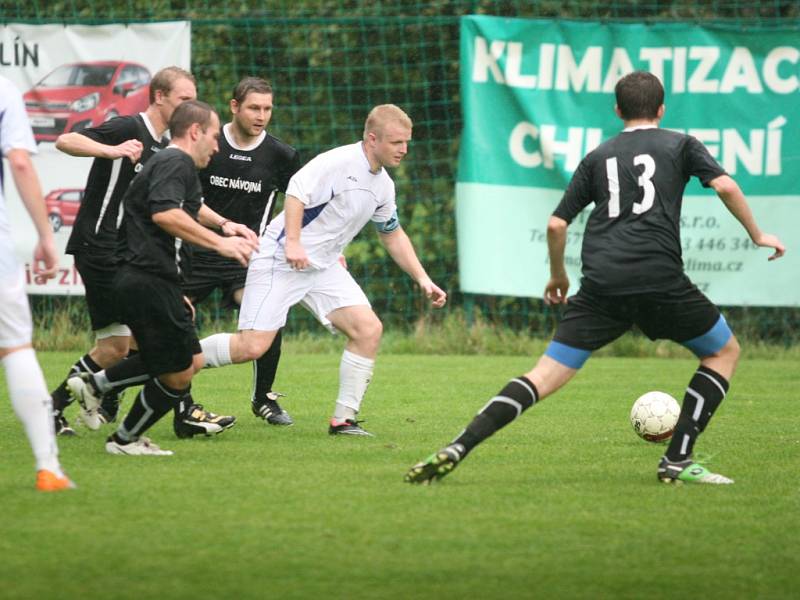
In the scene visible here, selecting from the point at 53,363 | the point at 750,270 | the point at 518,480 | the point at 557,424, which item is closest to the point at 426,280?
the point at 557,424

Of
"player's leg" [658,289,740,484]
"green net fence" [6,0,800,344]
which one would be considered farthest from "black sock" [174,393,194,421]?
"green net fence" [6,0,800,344]

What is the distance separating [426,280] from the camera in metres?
7.63

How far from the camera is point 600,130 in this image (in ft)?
42.8

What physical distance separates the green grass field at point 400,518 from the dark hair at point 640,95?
1635 mm

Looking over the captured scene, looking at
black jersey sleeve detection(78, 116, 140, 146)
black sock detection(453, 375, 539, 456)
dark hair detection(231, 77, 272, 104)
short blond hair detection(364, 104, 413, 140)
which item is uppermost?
dark hair detection(231, 77, 272, 104)

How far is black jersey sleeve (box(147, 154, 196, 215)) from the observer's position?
6074 mm

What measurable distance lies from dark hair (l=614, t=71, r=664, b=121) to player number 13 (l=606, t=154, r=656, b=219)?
219mm

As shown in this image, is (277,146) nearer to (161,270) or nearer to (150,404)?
(161,270)

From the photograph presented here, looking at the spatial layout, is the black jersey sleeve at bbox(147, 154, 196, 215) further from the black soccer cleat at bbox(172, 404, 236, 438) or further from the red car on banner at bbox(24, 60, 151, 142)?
the red car on banner at bbox(24, 60, 151, 142)

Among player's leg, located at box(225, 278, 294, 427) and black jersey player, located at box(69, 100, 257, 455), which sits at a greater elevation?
black jersey player, located at box(69, 100, 257, 455)

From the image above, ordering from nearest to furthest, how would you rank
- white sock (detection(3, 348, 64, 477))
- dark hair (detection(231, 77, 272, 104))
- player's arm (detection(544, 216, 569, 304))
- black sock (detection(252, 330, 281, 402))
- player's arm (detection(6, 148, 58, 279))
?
1. player's arm (detection(6, 148, 58, 279))
2. white sock (detection(3, 348, 64, 477))
3. player's arm (detection(544, 216, 569, 304))
4. dark hair (detection(231, 77, 272, 104))
5. black sock (detection(252, 330, 281, 402))

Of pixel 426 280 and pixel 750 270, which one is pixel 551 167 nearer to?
pixel 750 270

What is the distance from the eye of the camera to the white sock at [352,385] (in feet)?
25.0

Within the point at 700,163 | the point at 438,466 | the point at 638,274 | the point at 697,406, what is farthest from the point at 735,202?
the point at 438,466
